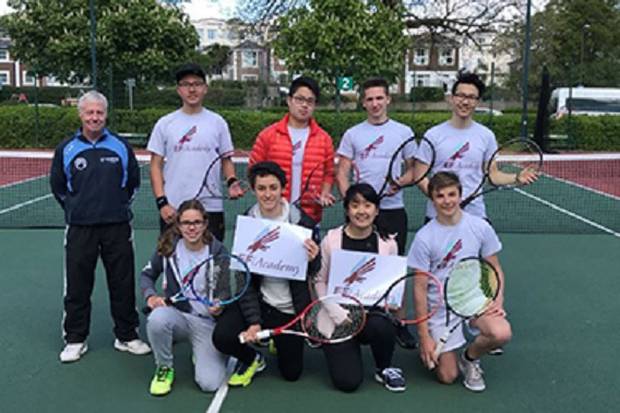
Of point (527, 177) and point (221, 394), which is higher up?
point (527, 177)

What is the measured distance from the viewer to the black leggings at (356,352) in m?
3.43

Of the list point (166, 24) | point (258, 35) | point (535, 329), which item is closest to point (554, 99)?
point (258, 35)

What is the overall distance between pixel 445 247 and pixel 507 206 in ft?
21.1

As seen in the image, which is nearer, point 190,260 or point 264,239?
point 264,239

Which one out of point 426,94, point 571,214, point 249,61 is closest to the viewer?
point 571,214

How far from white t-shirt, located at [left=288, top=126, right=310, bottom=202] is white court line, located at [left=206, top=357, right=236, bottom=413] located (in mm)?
990

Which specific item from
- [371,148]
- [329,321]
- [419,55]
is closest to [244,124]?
[371,148]

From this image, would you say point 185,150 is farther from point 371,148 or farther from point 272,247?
point 371,148

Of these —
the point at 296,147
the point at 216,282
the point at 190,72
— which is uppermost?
the point at 190,72

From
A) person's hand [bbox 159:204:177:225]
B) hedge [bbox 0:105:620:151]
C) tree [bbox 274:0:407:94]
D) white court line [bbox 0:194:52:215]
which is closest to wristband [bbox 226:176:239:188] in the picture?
person's hand [bbox 159:204:177:225]

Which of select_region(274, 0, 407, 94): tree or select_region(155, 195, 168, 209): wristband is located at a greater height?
select_region(274, 0, 407, 94): tree

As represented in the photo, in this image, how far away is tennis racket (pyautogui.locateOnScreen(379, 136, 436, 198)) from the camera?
396 cm

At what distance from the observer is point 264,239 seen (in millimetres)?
3482

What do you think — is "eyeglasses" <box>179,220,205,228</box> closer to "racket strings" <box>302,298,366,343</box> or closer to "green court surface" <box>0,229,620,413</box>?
"racket strings" <box>302,298,366,343</box>
